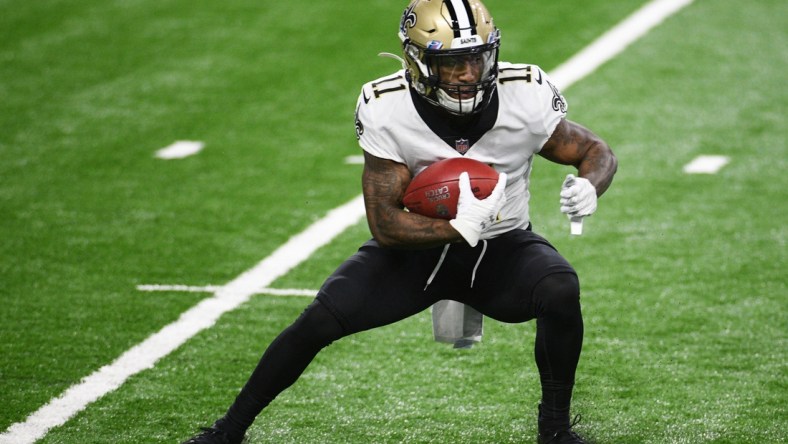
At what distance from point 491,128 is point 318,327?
88 centimetres

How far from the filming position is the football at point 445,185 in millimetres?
3777

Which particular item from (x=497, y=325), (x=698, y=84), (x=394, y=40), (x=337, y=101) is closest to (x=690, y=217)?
(x=497, y=325)

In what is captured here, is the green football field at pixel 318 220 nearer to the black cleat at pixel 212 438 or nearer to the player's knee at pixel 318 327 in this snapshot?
the black cleat at pixel 212 438

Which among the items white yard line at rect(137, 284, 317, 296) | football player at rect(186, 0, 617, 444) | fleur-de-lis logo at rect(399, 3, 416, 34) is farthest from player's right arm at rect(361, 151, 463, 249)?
white yard line at rect(137, 284, 317, 296)

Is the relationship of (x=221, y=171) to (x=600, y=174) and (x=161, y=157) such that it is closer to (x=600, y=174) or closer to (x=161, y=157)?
(x=161, y=157)

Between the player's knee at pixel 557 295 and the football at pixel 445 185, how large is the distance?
0.35m

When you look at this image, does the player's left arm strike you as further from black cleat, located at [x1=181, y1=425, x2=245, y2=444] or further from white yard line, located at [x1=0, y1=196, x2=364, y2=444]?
white yard line, located at [x1=0, y1=196, x2=364, y2=444]

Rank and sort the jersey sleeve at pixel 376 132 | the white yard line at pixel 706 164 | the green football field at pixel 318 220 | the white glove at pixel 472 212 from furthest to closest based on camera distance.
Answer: the white yard line at pixel 706 164 < the green football field at pixel 318 220 < the jersey sleeve at pixel 376 132 < the white glove at pixel 472 212

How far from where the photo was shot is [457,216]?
3.72 m

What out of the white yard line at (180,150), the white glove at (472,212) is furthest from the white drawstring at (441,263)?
the white yard line at (180,150)

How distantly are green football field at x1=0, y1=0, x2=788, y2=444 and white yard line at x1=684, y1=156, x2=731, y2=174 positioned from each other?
0.24 feet

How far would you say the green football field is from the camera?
4.44 m

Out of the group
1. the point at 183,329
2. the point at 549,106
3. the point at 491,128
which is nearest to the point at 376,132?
the point at 491,128

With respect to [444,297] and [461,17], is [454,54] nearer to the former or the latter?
[461,17]
